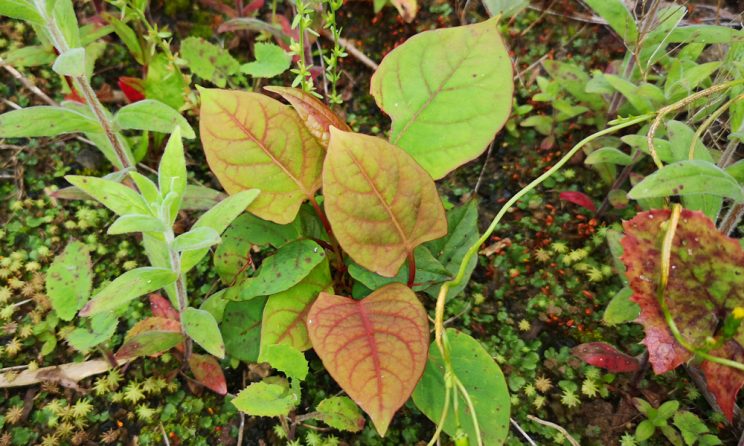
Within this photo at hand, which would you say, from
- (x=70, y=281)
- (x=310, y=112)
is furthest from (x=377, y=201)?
(x=70, y=281)

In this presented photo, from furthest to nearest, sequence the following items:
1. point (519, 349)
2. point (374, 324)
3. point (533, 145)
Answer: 1. point (533, 145)
2. point (519, 349)
3. point (374, 324)

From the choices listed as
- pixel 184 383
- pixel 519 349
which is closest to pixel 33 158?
pixel 184 383

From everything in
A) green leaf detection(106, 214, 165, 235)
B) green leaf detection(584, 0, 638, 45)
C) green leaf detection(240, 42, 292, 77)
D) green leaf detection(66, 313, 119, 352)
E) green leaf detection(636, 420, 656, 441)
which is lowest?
green leaf detection(636, 420, 656, 441)

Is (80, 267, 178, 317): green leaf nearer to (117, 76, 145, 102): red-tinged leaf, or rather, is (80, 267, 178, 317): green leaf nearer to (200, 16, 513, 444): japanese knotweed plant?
(200, 16, 513, 444): japanese knotweed plant

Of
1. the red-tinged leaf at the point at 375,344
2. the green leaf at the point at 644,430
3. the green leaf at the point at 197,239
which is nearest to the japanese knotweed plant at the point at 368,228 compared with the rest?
the red-tinged leaf at the point at 375,344

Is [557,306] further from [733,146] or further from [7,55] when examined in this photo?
[7,55]

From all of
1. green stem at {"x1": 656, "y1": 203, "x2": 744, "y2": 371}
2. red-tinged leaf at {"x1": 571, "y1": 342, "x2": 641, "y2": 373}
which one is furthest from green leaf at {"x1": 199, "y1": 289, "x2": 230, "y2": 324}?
green stem at {"x1": 656, "y1": 203, "x2": 744, "y2": 371}

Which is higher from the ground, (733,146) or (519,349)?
(733,146)
